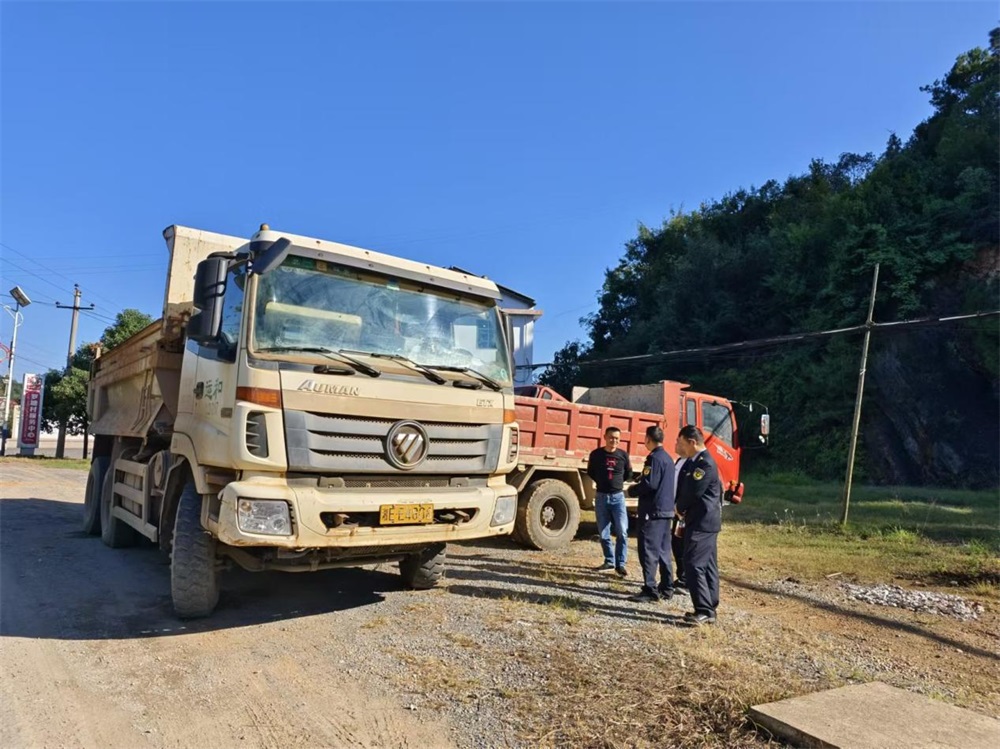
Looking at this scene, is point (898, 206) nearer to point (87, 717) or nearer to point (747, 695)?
point (747, 695)

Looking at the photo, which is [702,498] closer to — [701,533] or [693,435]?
[701,533]

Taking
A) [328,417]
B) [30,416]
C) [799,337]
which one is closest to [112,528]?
[328,417]

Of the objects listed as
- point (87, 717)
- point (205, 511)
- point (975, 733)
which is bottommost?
point (87, 717)

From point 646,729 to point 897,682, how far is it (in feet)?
6.77

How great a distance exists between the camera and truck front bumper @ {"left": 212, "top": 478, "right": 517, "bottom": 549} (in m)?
4.32

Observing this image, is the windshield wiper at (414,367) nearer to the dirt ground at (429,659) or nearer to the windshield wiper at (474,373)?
the windshield wiper at (474,373)

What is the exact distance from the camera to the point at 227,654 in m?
4.49

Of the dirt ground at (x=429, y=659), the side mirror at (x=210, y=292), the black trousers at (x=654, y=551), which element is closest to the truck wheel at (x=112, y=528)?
the dirt ground at (x=429, y=659)

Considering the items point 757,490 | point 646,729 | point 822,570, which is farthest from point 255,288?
point 757,490

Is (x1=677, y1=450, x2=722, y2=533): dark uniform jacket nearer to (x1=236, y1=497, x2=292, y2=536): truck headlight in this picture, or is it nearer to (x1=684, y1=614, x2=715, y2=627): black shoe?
(x1=684, y1=614, x2=715, y2=627): black shoe

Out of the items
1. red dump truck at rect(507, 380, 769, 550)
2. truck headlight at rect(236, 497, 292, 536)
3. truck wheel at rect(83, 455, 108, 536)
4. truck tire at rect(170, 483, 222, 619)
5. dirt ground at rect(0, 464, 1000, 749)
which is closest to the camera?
dirt ground at rect(0, 464, 1000, 749)

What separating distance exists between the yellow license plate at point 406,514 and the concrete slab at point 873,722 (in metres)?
2.41

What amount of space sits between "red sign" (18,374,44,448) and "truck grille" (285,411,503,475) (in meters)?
28.4

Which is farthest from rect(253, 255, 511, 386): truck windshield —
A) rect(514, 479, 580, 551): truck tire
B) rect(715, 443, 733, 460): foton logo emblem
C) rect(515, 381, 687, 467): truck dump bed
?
rect(715, 443, 733, 460): foton logo emblem
